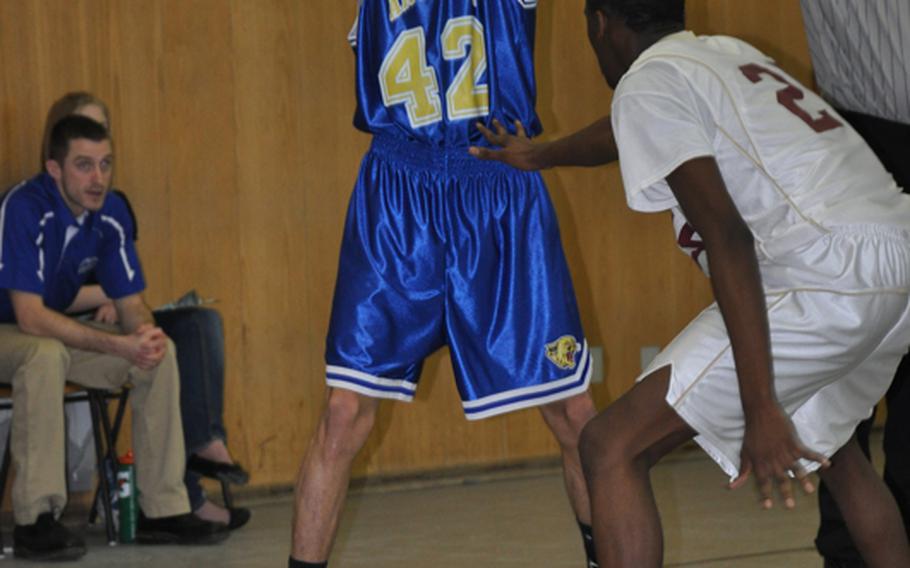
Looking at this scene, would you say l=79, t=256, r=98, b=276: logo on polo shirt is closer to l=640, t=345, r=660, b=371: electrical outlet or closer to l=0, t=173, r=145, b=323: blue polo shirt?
l=0, t=173, r=145, b=323: blue polo shirt

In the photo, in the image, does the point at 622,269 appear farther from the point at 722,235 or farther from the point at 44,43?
the point at 722,235

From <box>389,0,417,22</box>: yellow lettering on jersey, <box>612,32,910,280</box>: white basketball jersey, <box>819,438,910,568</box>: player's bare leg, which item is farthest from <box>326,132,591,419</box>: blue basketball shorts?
<box>612,32,910,280</box>: white basketball jersey

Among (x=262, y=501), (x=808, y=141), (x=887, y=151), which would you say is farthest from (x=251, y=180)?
(x=808, y=141)

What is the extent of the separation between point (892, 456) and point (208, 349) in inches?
97.0

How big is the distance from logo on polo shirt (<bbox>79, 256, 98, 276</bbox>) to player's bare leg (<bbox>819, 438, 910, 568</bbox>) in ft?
9.45

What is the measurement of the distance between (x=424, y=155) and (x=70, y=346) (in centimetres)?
180

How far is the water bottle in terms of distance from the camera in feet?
14.9

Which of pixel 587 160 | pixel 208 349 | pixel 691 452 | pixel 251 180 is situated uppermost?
pixel 587 160

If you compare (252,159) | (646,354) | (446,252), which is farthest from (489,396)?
(646,354)

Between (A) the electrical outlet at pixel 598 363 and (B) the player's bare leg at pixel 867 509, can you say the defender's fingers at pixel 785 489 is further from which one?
(A) the electrical outlet at pixel 598 363

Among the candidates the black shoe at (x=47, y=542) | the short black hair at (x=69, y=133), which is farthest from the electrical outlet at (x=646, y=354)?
the black shoe at (x=47, y=542)

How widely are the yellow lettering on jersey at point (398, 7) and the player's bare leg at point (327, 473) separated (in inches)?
35.0

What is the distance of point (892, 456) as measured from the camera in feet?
11.1

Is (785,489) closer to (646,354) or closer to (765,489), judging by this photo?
(765,489)
